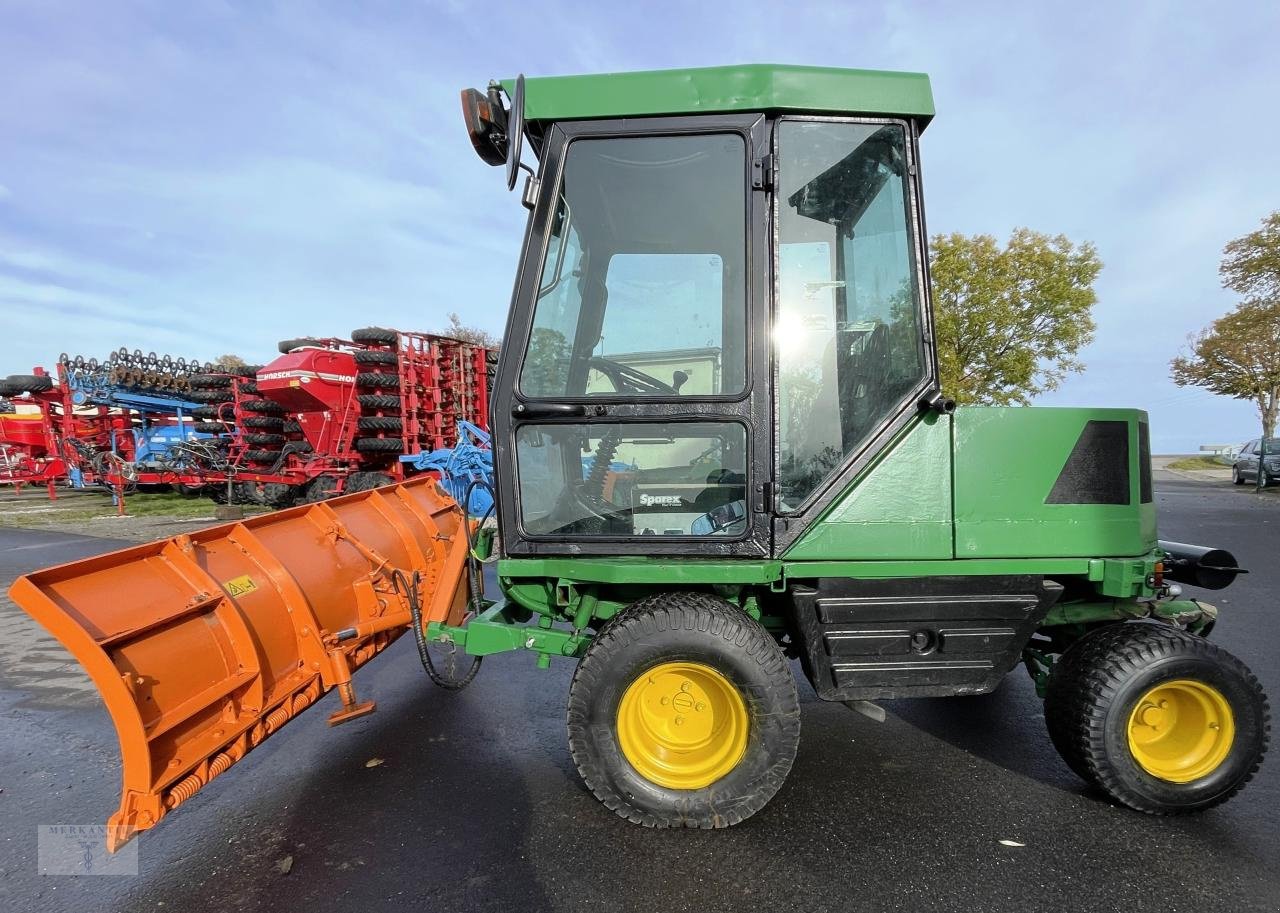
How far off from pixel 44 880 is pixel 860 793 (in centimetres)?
302

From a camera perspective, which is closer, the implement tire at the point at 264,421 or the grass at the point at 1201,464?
the implement tire at the point at 264,421

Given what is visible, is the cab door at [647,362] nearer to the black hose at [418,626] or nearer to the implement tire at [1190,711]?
the black hose at [418,626]

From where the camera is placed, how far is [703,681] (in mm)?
2430

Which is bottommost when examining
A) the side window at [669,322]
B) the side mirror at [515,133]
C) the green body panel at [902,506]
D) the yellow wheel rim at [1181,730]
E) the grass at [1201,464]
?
the yellow wheel rim at [1181,730]

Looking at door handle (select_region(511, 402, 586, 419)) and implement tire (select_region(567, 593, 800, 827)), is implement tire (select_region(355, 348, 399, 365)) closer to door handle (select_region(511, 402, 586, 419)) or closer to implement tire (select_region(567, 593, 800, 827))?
door handle (select_region(511, 402, 586, 419))

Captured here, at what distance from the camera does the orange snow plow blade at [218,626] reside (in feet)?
6.39

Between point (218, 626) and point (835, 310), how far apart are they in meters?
2.66

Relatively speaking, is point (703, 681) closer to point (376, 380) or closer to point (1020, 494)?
point (1020, 494)

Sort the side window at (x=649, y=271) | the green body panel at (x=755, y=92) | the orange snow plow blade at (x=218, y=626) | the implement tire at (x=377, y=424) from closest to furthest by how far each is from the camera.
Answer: the orange snow plow blade at (x=218, y=626) < the green body panel at (x=755, y=92) < the side window at (x=649, y=271) < the implement tire at (x=377, y=424)

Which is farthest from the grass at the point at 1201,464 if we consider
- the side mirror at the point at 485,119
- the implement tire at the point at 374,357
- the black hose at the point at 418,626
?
the side mirror at the point at 485,119

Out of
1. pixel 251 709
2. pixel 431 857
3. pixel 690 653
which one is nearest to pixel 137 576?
pixel 251 709

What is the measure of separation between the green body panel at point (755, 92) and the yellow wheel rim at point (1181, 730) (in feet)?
7.95

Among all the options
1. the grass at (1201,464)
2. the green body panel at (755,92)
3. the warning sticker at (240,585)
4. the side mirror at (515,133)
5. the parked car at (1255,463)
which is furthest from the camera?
the grass at (1201,464)

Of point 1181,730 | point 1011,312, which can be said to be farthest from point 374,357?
point 1011,312
